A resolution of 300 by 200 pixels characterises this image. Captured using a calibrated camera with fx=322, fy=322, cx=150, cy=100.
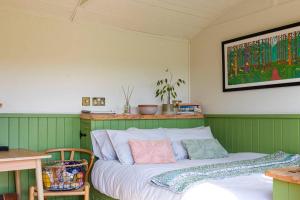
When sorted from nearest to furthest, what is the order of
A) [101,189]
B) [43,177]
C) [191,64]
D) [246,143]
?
[43,177]
[101,189]
[246,143]
[191,64]

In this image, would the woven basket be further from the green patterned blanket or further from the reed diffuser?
the reed diffuser

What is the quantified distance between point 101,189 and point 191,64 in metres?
2.18

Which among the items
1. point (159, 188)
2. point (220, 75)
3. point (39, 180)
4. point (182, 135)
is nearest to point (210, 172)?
point (159, 188)

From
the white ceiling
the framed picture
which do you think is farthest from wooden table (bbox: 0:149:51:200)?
the framed picture

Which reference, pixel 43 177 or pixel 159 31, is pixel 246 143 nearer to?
pixel 159 31

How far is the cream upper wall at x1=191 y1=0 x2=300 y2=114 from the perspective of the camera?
3.25m

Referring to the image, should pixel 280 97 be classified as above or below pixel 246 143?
above

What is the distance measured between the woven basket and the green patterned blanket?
84 centimetres

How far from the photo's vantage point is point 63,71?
3488 mm

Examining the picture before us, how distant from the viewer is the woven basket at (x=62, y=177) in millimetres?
2803

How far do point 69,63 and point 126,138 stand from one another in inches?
41.6

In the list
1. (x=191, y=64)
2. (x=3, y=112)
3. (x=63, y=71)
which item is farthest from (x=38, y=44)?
(x=191, y=64)

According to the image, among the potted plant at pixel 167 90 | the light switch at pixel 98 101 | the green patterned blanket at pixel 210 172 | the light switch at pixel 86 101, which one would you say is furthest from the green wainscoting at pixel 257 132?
the light switch at pixel 86 101


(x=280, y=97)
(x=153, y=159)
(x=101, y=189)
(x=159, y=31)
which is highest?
(x=159, y=31)
